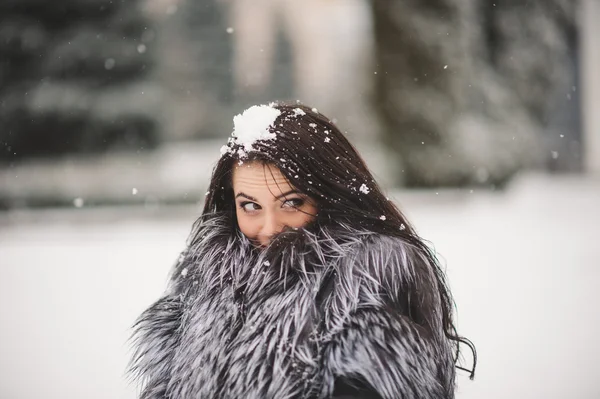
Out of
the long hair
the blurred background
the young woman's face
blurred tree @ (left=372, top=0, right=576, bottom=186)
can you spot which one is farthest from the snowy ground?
the young woman's face

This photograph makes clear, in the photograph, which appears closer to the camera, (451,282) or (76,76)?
(451,282)

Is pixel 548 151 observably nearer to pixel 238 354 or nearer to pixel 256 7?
pixel 256 7

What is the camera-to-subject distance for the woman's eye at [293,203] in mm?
1263

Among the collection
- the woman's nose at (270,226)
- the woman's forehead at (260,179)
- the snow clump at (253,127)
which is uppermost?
the snow clump at (253,127)

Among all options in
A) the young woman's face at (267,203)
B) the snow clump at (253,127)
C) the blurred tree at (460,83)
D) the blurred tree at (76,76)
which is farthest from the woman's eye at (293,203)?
the blurred tree at (76,76)

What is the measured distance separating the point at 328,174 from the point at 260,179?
159 millimetres

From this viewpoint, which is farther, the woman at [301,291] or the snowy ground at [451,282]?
the snowy ground at [451,282]

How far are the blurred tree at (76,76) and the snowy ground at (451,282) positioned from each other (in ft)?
3.94

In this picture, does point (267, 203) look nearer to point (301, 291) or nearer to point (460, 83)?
point (301, 291)

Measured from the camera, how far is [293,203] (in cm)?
127

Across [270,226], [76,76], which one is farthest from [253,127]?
[76,76]

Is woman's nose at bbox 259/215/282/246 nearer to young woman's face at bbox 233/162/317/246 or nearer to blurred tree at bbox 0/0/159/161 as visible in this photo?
young woman's face at bbox 233/162/317/246

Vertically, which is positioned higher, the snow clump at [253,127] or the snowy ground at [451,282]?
the snow clump at [253,127]

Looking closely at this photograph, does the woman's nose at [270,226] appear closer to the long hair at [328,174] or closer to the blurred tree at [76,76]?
the long hair at [328,174]
